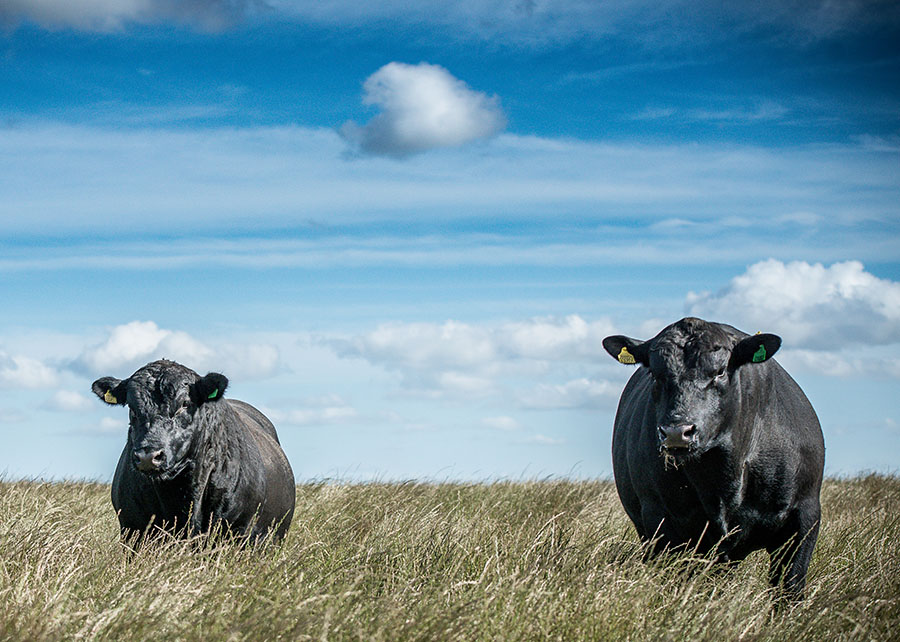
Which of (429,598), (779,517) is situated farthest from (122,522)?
(779,517)

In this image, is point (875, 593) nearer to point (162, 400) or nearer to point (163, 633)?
point (163, 633)

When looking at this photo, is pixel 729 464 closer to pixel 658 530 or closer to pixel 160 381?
pixel 658 530

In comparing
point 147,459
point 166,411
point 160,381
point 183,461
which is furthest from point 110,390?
point 147,459

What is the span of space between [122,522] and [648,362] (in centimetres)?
469

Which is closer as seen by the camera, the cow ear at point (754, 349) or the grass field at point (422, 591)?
the grass field at point (422, 591)

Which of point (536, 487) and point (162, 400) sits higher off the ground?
point (162, 400)

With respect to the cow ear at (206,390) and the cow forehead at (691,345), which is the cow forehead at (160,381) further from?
the cow forehead at (691,345)

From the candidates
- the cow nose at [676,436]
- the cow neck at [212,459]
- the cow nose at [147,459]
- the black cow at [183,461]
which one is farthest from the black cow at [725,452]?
the cow nose at [147,459]

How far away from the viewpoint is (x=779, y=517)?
7.52 meters

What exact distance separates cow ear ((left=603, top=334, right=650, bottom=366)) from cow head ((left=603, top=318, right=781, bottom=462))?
0.23 m

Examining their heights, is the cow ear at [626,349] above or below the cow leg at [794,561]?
above

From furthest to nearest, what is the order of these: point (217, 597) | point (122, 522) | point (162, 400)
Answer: point (122, 522) → point (162, 400) → point (217, 597)

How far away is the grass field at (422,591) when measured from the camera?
4.86 meters

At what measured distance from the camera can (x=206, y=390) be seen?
8.26 metres
